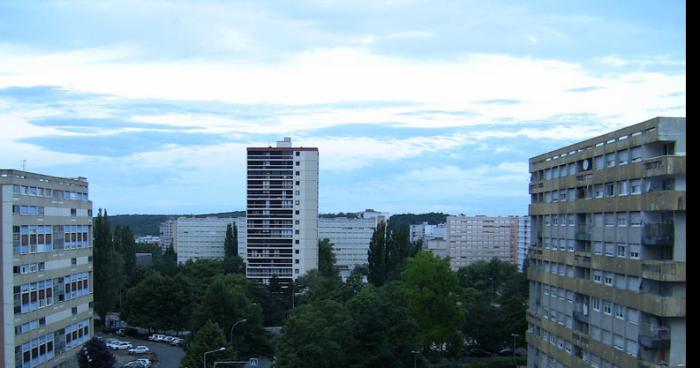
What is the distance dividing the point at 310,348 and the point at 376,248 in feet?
55.3

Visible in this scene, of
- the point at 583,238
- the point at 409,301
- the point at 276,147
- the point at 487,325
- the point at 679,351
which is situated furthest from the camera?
the point at 276,147

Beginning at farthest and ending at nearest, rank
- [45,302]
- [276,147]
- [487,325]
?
[276,147]
[487,325]
[45,302]

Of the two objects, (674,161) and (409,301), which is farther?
(409,301)

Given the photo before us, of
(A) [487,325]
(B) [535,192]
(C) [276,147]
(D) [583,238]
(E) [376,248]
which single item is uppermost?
(C) [276,147]

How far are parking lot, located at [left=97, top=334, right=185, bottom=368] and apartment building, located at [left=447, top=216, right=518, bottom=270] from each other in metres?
46.1

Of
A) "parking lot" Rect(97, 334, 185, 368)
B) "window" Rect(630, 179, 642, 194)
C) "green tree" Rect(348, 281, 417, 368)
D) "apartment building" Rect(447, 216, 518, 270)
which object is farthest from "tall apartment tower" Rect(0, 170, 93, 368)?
"apartment building" Rect(447, 216, 518, 270)

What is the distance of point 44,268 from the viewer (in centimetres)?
1500

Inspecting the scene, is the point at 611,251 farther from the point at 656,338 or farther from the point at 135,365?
the point at 135,365

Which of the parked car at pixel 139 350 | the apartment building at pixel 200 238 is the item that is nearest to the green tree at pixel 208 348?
the parked car at pixel 139 350

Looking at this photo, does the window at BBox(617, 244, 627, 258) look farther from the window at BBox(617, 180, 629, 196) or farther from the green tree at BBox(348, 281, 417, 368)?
the green tree at BBox(348, 281, 417, 368)

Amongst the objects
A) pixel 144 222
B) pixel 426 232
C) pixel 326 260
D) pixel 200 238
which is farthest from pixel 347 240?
pixel 144 222
